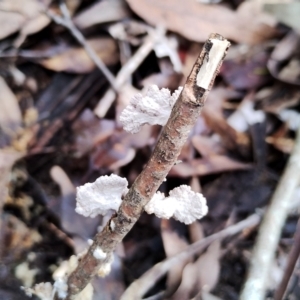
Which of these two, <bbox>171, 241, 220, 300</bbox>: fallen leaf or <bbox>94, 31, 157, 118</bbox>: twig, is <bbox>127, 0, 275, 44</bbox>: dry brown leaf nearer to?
<bbox>94, 31, 157, 118</bbox>: twig

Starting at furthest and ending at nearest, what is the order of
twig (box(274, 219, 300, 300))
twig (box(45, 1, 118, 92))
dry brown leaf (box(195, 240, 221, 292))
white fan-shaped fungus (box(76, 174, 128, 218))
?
twig (box(45, 1, 118, 92)), dry brown leaf (box(195, 240, 221, 292)), twig (box(274, 219, 300, 300)), white fan-shaped fungus (box(76, 174, 128, 218))

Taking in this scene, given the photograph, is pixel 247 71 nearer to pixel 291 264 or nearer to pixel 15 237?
pixel 291 264

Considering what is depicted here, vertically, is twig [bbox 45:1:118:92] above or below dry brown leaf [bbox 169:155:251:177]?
above

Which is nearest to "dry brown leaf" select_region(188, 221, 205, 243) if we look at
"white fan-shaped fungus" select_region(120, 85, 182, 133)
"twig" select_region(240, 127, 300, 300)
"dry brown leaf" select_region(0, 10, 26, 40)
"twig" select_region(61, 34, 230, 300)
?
"twig" select_region(240, 127, 300, 300)

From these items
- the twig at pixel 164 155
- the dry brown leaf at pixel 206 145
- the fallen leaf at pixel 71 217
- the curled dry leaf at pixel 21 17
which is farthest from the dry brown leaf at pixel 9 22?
the twig at pixel 164 155

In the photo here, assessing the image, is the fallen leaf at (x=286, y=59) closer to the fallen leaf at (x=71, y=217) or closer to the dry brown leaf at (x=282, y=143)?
the dry brown leaf at (x=282, y=143)

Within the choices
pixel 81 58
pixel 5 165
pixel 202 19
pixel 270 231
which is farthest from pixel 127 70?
pixel 270 231
